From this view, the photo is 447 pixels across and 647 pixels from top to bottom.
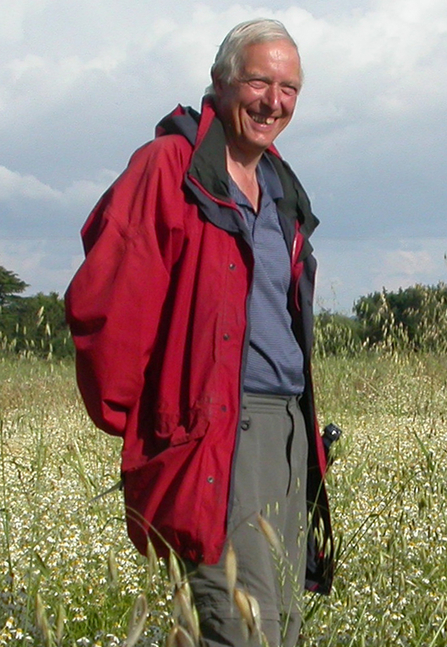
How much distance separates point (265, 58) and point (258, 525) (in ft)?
4.25

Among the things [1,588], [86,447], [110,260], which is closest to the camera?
[110,260]

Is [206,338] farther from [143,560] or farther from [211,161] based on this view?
[143,560]

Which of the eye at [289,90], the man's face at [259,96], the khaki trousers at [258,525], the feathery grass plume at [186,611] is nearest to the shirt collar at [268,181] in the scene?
the man's face at [259,96]

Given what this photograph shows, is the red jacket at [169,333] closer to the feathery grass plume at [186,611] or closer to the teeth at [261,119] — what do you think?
the teeth at [261,119]

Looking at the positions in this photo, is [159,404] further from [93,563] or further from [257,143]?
[93,563]

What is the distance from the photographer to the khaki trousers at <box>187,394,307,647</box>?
2.44 m

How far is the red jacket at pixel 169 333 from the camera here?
247cm

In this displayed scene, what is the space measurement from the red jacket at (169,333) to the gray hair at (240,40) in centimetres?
29

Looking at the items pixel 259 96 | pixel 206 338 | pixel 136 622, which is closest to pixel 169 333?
pixel 206 338

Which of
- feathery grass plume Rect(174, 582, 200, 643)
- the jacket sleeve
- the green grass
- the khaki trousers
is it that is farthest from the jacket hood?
feathery grass plume Rect(174, 582, 200, 643)

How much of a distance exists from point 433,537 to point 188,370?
137cm

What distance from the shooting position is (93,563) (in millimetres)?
3541

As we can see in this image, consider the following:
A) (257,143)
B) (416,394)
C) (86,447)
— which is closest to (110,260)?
(257,143)

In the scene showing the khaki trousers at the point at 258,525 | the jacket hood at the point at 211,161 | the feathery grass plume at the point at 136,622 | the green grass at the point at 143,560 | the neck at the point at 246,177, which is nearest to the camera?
the feathery grass plume at the point at 136,622
